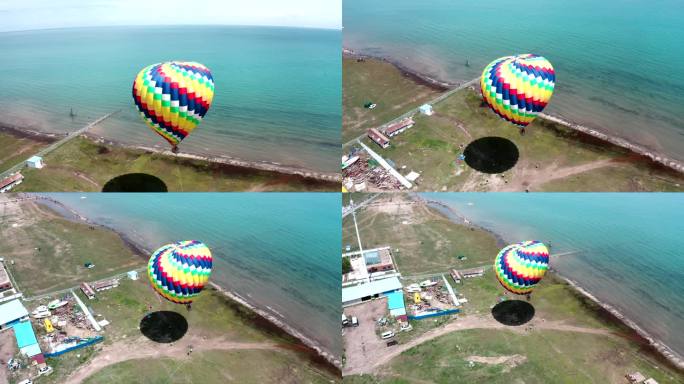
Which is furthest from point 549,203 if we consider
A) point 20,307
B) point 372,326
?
point 20,307

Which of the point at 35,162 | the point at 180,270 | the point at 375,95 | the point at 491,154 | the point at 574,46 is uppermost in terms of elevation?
the point at 574,46

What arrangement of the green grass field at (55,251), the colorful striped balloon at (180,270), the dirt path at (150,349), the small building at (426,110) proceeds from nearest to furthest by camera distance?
the colorful striped balloon at (180,270), the dirt path at (150,349), the green grass field at (55,251), the small building at (426,110)

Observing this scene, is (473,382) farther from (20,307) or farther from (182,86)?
(20,307)

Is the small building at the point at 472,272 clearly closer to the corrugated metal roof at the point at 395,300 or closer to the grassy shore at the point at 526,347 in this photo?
the grassy shore at the point at 526,347

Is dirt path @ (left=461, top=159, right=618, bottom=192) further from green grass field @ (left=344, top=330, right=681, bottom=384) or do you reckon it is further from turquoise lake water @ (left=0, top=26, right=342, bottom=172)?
turquoise lake water @ (left=0, top=26, right=342, bottom=172)

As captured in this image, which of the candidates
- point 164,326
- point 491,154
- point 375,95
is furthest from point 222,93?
point 491,154

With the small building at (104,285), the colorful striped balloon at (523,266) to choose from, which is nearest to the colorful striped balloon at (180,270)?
the small building at (104,285)

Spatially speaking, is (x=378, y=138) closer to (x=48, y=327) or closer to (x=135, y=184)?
(x=135, y=184)
